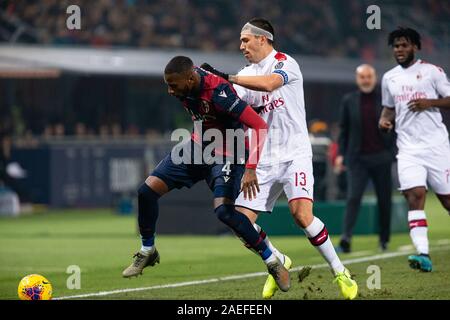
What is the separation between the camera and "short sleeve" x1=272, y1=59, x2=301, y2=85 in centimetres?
1015

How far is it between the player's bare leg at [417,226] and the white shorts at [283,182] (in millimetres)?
2323

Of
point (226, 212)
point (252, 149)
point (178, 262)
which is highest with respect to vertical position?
point (252, 149)

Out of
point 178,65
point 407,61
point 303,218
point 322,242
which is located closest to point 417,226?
point 407,61

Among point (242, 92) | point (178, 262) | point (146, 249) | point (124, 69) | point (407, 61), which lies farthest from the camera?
point (124, 69)

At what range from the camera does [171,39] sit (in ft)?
99.8

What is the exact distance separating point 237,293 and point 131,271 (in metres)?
0.94

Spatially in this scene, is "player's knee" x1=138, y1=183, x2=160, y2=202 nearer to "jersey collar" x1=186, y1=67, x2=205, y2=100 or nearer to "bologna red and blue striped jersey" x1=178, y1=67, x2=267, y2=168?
"bologna red and blue striped jersey" x1=178, y1=67, x2=267, y2=168

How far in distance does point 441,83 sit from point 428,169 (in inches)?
34.7

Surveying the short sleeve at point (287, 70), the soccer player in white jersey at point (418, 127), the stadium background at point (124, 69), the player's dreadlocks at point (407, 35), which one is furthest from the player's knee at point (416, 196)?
the stadium background at point (124, 69)

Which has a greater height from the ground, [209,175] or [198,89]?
[198,89]

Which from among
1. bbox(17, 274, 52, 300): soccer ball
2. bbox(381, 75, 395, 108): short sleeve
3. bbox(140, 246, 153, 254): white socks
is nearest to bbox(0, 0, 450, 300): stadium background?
bbox(381, 75, 395, 108): short sleeve

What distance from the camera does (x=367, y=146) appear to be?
1563cm

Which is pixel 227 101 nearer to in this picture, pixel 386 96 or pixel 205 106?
pixel 205 106

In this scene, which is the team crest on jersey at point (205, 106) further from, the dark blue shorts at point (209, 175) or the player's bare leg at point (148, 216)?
the player's bare leg at point (148, 216)
